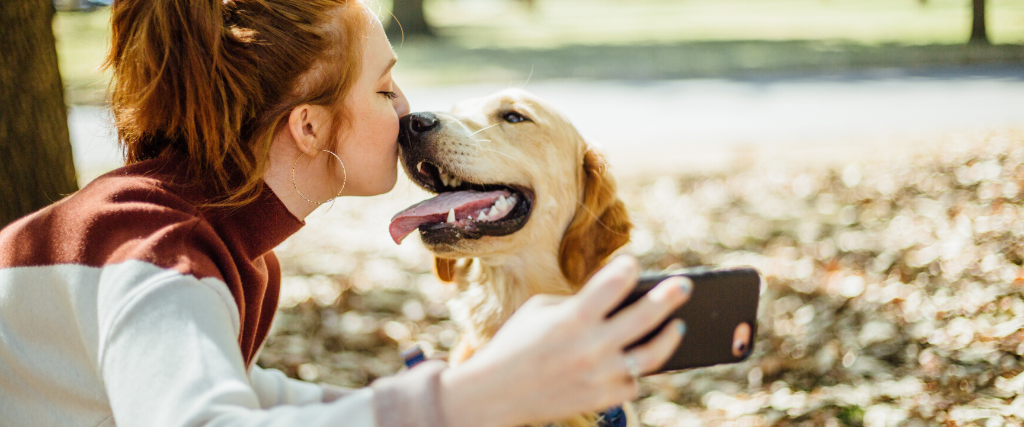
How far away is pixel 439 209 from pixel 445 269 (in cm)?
69

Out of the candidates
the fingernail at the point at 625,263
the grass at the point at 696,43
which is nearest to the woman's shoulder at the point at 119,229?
the fingernail at the point at 625,263

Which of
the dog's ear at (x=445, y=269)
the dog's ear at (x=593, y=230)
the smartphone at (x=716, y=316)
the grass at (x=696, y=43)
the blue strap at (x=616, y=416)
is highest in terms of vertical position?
the smartphone at (x=716, y=316)

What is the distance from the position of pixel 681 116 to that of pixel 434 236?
8166 millimetres

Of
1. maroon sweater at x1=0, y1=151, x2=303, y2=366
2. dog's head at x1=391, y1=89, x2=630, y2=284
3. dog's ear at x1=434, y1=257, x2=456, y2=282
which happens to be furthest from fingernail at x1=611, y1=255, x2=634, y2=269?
dog's ear at x1=434, y1=257, x2=456, y2=282

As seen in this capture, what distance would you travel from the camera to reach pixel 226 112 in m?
1.76

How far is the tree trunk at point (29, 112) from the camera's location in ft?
8.96

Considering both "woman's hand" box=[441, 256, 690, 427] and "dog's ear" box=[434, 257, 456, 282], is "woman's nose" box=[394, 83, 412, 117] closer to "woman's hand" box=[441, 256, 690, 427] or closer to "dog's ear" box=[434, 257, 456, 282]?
"dog's ear" box=[434, 257, 456, 282]

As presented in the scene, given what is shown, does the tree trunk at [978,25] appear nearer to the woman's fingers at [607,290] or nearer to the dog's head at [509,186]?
the dog's head at [509,186]

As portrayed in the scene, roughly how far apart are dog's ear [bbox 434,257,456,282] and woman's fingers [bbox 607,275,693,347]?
2.16 meters

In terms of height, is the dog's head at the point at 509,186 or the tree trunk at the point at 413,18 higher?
the dog's head at the point at 509,186

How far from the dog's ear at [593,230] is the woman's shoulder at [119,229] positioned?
5.33ft

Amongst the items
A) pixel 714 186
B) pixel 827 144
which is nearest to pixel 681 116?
pixel 827 144

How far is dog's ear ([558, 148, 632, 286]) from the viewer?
9.89 ft

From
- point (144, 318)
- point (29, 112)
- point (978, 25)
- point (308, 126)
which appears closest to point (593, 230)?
point (308, 126)
